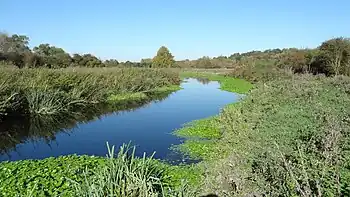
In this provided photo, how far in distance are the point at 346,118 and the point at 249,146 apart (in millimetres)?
2514

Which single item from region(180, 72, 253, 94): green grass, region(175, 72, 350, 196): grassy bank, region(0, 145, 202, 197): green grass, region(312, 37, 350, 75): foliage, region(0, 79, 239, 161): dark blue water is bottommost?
region(180, 72, 253, 94): green grass

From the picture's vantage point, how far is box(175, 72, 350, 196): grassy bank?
4.27 metres

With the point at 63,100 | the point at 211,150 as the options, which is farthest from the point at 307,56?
the point at 211,150

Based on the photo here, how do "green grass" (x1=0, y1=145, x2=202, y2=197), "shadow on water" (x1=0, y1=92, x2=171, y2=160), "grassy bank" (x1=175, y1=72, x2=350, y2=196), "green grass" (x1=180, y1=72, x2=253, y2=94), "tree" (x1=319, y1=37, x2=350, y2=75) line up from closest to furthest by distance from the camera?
"grassy bank" (x1=175, y1=72, x2=350, y2=196) < "green grass" (x1=0, y1=145, x2=202, y2=197) < "shadow on water" (x1=0, y1=92, x2=171, y2=160) < "tree" (x1=319, y1=37, x2=350, y2=75) < "green grass" (x1=180, y1=72, x2=253, y2=94)

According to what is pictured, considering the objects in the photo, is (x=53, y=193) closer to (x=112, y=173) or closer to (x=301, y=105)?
(x=112, y=173)

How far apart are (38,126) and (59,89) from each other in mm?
4495

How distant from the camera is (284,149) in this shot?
5.68 meters

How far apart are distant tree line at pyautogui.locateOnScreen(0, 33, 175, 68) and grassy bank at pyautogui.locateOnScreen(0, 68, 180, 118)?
4.06 meters

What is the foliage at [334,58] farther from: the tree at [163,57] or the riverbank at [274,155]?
the tree at [163,57]

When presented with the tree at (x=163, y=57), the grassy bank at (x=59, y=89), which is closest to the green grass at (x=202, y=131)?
the grassy bank at (x=59, y=89)

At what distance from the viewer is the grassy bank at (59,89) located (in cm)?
1577

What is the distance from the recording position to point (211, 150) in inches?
402

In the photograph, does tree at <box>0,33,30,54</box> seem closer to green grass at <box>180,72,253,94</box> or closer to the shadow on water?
green grass at <box>180,72,253,94</box>

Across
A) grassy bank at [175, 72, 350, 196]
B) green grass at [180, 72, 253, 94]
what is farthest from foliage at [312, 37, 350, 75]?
grassy bank at [175, 72, 350, 196]
